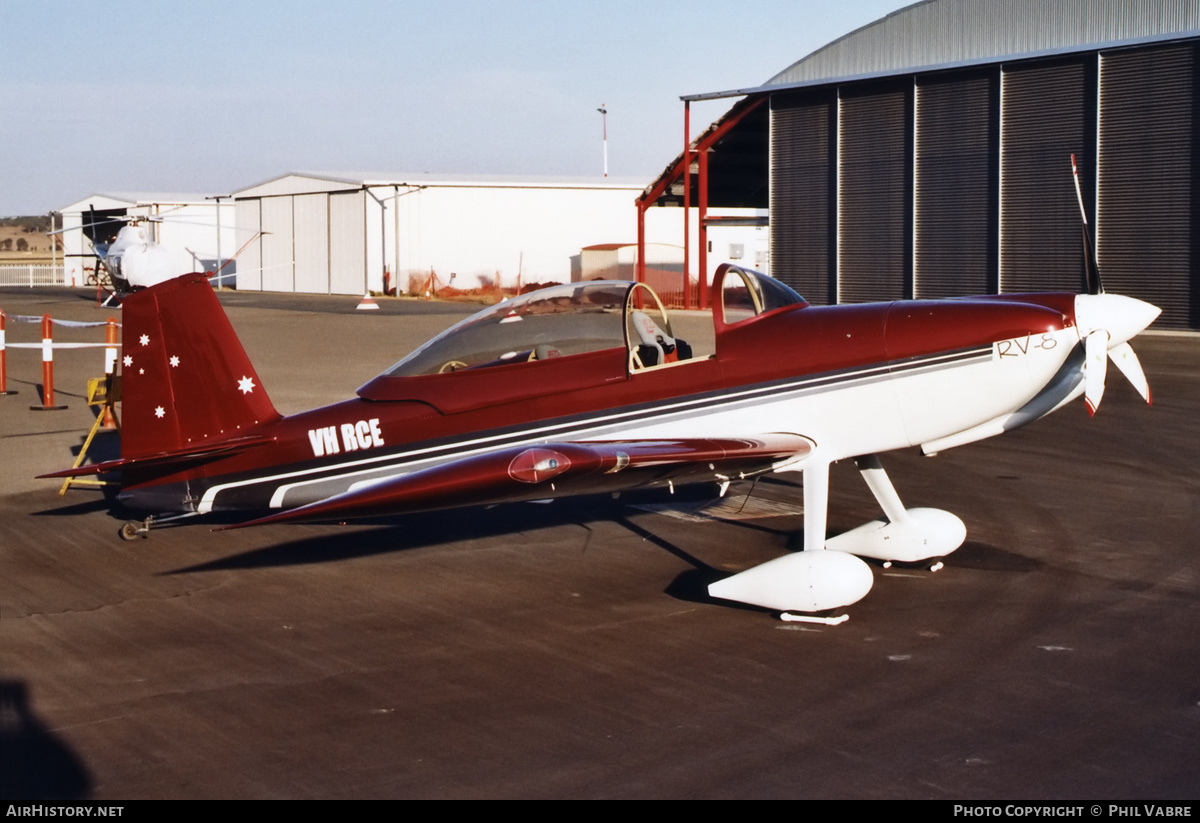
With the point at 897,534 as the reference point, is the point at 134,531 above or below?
below

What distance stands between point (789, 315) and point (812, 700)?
2929 millimetres

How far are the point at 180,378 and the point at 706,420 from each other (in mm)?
3545

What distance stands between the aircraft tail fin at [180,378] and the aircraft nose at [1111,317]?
207 inches

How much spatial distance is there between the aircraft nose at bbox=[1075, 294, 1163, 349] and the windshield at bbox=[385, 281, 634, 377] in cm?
278

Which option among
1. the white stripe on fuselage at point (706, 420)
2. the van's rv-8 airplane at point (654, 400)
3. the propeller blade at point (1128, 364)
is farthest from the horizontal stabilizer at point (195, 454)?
the propeller blade at point (1128, 364)

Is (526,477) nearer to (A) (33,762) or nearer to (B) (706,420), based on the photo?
(B) (706,420)

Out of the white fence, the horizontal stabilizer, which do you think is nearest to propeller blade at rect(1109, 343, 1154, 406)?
the horizontal stabilizer

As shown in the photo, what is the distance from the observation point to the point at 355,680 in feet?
19.4

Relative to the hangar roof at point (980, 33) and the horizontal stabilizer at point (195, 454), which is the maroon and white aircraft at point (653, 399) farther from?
the hangar roof at point (980, 33)

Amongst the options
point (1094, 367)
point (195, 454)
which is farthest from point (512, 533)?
point (1094, 367)

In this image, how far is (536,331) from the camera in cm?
792

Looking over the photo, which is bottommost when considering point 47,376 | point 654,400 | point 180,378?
point 47,376

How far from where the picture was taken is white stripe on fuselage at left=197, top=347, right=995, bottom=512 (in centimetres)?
736
